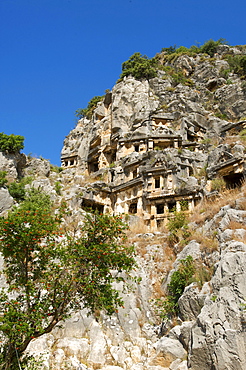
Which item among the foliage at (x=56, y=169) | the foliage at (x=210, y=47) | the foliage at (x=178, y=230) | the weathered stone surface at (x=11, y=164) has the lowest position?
the foliage at (x=178, y=230)

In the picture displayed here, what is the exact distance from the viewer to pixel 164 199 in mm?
28312

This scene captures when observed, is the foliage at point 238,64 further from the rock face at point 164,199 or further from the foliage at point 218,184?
the foliage at point 218,184

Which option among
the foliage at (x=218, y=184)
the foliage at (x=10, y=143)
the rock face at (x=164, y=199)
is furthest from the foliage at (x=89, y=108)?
the foliage at (x=218, y=184)

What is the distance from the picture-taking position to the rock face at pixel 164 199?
11.5 metres

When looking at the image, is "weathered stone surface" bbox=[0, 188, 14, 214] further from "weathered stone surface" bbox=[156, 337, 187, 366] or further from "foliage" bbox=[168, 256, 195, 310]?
"weathered stone surface" bbox=[156, 337, 187, 366]

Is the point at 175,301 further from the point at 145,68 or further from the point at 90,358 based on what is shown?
the point at 145,68

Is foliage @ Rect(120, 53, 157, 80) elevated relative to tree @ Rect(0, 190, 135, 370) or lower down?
elevated

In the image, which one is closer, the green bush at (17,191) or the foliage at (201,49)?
Answer: the green bush at (17,191)

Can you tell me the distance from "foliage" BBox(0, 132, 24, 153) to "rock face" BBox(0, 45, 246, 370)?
0.99 meters

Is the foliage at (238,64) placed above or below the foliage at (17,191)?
above

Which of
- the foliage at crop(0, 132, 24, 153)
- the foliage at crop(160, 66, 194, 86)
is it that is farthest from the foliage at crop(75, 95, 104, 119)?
the foliage at crop(0, 132, 24, 153)

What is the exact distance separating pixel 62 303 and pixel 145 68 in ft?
145

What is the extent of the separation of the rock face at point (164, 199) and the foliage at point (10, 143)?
3.24 ft

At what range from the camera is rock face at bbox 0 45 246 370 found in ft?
37.7
